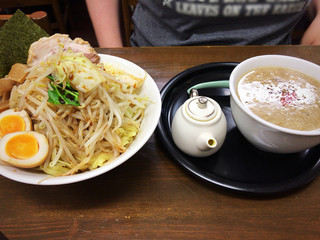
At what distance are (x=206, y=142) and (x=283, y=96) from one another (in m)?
0.35

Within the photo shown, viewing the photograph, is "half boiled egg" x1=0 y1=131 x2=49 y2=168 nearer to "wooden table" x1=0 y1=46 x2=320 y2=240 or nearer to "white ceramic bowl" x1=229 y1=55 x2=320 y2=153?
"wooden table" x1=0 y1=46 x2=320 y2=240

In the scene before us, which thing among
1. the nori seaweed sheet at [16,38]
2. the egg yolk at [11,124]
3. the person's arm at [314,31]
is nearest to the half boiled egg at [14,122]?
the egg yolk at [11,124]

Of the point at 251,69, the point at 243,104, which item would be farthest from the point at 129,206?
the point at 251,69

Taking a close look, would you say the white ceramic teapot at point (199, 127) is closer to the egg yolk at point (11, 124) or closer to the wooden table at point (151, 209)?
the wooden table at point (151, 209)

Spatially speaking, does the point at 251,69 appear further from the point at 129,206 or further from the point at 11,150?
the point at 11,150

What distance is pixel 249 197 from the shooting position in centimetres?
82

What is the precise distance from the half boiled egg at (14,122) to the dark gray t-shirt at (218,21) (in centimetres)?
98

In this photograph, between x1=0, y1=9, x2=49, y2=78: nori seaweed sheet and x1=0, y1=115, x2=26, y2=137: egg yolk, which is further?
x1=0, y1=9, x2=49, y2=78: nori seaweed sheet

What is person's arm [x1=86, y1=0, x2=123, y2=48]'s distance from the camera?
5.35ft

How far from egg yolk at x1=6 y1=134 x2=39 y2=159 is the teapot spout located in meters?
0.54

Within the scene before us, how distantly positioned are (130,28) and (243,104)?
66.6 inches

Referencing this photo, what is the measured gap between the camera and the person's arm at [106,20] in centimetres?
163

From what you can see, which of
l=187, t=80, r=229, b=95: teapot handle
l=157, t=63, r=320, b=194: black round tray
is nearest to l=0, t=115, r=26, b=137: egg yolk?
l=157, t=63, r=320, b=194: black round tray

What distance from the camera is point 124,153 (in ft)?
2.62
